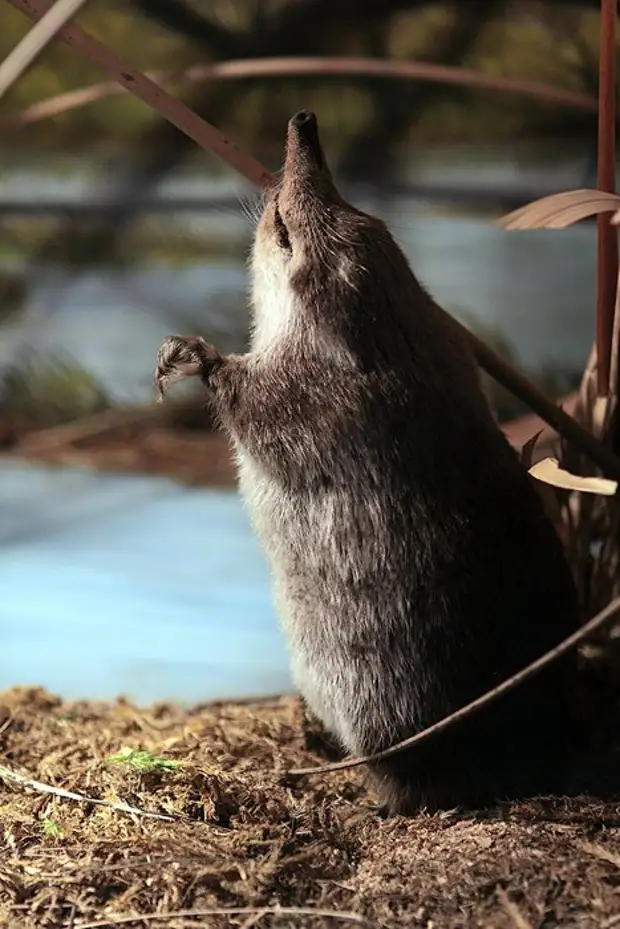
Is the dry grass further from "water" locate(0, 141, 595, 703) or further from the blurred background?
the blurred background

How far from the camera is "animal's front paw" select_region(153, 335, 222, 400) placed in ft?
6.34

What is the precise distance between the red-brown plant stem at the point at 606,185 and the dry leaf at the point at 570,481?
0.59 meters

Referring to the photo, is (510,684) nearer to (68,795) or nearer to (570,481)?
(570,481)

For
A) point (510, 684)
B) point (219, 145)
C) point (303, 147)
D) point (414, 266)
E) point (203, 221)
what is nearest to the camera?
point (510, 684)

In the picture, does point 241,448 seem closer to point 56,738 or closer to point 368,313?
point 368,313

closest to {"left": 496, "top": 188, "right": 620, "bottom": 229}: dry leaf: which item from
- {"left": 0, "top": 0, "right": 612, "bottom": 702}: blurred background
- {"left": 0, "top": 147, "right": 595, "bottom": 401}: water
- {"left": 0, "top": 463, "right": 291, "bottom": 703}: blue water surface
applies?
{"left": 0, "top": 463, "right": 291, "bottom": 703}: blue water surface

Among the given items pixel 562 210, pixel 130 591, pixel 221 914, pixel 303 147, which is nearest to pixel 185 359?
pixel 303 147

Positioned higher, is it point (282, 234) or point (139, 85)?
point (139, 85)

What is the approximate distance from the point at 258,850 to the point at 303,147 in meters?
1.30

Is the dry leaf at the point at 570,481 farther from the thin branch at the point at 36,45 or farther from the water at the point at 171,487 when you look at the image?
the water at the point at 171,487

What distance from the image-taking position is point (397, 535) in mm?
1773

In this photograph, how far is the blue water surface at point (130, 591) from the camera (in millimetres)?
2818

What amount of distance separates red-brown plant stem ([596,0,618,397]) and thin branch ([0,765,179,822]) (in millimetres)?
1282

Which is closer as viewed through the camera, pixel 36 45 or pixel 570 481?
pixel 36 45
